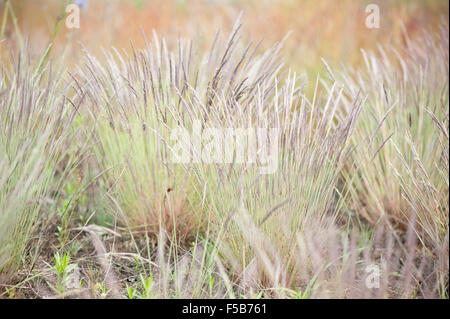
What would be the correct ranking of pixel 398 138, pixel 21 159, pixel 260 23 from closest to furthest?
1. pixel 21 159
2. pixel 398 138
3. pixel 260 23

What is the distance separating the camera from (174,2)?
3.67 meters

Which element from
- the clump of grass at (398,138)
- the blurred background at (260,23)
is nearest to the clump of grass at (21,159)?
the clump of grass at (398,138)

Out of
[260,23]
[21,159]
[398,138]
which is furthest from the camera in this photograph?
[260,23]

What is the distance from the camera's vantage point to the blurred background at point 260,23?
261 centimetres

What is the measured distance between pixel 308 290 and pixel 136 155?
0.68 m

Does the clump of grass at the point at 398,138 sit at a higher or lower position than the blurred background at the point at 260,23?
lower

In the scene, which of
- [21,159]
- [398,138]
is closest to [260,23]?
[398,138]

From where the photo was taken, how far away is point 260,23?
310 cm

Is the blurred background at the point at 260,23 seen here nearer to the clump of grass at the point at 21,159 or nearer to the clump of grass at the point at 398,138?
the clump of grass at the point at 398,138

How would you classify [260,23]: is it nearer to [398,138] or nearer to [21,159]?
[398,138]

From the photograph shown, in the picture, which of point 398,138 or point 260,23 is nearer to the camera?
point 398,138

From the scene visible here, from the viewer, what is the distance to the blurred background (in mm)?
2609

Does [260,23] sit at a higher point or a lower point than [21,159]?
higher

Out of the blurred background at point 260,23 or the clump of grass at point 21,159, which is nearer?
the clump of grass at point 21,159
